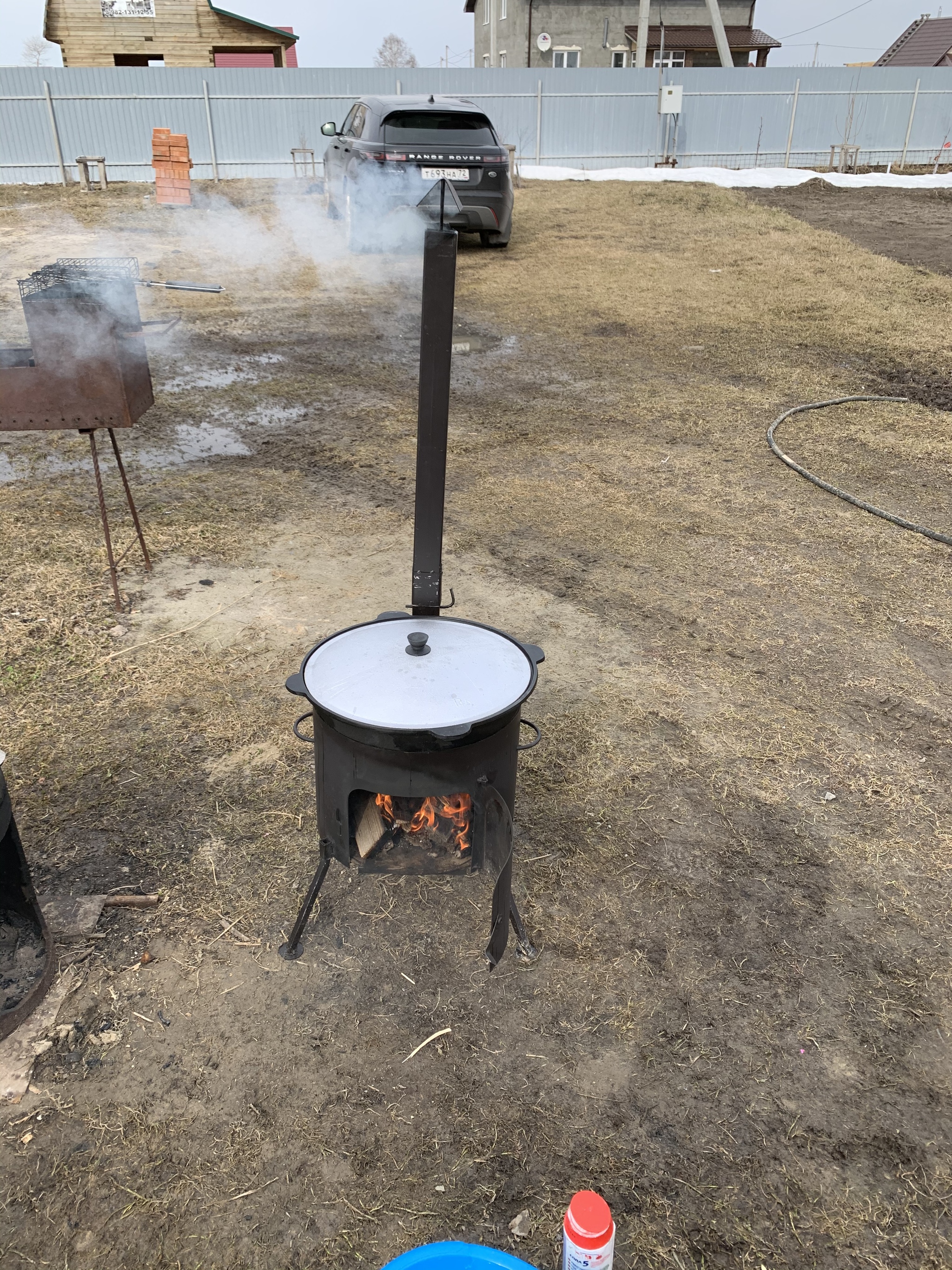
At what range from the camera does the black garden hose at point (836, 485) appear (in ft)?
19.4

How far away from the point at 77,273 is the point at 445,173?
3.30 metres

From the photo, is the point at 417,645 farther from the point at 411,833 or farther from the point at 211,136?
the point at 211,136

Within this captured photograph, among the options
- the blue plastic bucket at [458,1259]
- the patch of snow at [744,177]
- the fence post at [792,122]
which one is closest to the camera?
the blue plastic bucket at [458,1259]

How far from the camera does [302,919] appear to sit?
289cm

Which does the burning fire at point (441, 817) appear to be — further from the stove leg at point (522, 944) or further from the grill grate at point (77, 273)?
the grill grate at point (77, 273)

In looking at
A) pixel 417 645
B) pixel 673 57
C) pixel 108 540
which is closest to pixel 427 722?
pixel 417 645

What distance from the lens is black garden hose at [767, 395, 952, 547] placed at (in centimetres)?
591

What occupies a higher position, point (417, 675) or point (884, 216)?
point (884, 216)

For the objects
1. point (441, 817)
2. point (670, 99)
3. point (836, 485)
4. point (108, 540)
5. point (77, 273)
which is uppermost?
point (670, 99)

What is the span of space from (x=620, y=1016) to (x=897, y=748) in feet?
6.64

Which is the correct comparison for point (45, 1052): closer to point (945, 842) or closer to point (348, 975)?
point (348, 975)

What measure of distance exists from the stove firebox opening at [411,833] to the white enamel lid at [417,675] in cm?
38

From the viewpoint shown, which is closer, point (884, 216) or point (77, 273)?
point (77, 273)

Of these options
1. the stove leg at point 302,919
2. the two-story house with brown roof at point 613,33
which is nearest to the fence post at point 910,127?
the two-story house with brown roof at point 613,33
